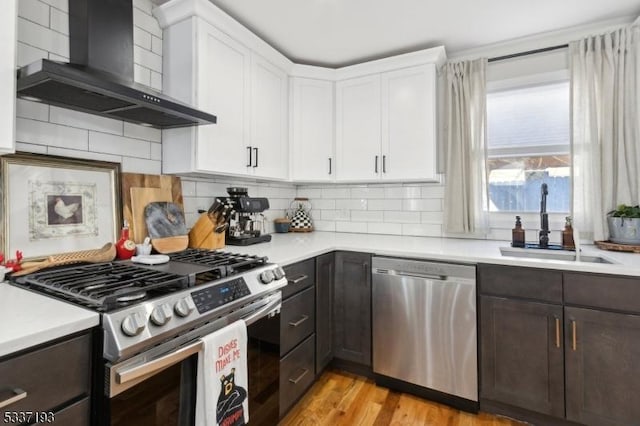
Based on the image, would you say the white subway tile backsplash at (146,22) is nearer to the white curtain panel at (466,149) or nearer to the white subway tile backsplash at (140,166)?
the white subway tile backsplash at (140,166)

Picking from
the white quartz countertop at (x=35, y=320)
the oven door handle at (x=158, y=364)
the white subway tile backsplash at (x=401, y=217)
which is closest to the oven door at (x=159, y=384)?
the oven door handle at (x=158, y=364)

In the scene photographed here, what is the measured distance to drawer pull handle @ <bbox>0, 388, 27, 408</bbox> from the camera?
70cm

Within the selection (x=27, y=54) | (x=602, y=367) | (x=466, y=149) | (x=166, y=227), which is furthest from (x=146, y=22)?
(x=602, y=367)

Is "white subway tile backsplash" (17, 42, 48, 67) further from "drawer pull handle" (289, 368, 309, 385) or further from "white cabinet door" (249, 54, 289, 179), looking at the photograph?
"drawer pull handle" (289, 368, 309, 385)

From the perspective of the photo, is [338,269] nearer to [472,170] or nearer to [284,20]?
[472,170]

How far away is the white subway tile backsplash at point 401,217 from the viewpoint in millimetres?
2728

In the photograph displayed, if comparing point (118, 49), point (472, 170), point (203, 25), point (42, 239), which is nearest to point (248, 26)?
point (203, 25)

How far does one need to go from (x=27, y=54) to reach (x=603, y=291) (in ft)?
9.64

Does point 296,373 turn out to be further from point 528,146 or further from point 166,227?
point 528,146

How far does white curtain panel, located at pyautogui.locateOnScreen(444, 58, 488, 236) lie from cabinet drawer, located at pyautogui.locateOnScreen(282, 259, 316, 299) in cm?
123

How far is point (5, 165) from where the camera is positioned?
1284 millimetres

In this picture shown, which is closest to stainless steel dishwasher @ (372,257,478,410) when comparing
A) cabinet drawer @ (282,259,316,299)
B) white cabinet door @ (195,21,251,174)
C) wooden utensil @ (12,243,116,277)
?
cabinet drawer @ (282,259,316,299)

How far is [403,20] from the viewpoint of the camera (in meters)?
2.11

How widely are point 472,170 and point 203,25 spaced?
2.10m
